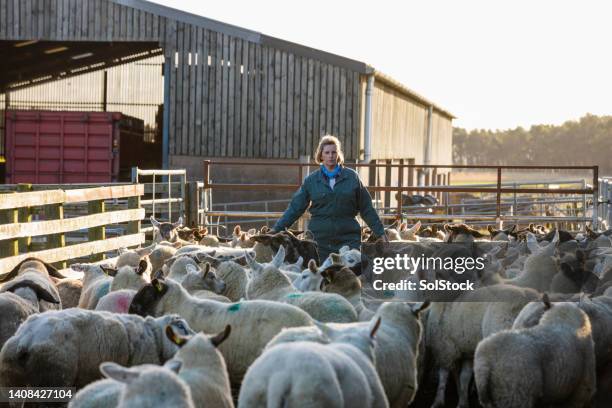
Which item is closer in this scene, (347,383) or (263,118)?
(347,383)

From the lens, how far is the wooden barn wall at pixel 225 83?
2700 centimetres

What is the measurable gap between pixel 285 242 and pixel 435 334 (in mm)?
2752

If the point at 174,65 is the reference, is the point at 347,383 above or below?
below

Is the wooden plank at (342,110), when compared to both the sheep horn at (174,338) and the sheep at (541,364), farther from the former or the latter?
the sheep horn at (174,338)

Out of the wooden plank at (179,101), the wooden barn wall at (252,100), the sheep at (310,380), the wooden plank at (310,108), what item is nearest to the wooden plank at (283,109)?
the wooden barn wall at (252,100)

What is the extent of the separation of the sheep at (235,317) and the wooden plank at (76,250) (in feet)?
13.6

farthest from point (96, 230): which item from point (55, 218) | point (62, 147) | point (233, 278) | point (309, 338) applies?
point (62, 147)

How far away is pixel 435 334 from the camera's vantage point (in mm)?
7754

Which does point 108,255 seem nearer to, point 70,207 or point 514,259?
point 70,207

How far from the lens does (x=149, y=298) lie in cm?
756

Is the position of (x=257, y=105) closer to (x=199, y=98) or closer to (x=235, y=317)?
(x=199, y=98)

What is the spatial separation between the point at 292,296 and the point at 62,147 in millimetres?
21930

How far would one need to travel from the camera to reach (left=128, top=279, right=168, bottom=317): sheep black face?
750 cm

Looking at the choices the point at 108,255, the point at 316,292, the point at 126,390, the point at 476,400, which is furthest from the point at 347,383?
the point at 108,255
